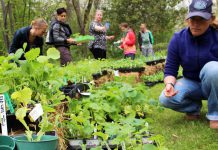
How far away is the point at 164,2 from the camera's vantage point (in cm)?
1421

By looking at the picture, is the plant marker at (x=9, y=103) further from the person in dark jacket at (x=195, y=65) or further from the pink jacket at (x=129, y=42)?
the pink jacket at (x=129, y=42)

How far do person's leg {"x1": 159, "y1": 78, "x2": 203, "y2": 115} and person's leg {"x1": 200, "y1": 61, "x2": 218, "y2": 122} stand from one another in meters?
0.18

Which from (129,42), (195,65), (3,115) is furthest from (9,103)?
(129,42)

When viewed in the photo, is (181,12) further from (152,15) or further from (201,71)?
(201,71)

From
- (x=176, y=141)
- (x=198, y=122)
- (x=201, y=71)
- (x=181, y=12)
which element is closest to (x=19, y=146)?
(x=176, y=141)

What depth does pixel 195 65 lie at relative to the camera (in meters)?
2.92

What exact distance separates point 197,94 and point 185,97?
0.34 ft

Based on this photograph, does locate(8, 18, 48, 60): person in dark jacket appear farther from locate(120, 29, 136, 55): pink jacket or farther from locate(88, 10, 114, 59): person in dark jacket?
locate(120, 29, 136, 55): pink jacket

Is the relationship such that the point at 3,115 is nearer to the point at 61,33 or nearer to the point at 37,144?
the point at 37,144

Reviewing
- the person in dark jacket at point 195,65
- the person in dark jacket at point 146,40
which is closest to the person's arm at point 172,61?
the person in dark jacket at point 195,65

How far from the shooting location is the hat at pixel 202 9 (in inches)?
104

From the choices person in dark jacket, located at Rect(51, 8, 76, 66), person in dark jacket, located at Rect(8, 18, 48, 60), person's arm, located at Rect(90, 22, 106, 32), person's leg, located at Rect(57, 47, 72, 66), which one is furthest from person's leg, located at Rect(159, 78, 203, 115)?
person's arm, located at Rect(90, 22, 106, 32)

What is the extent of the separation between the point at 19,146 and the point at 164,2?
13.1 meters

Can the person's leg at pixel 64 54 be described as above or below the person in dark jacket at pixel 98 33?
below
